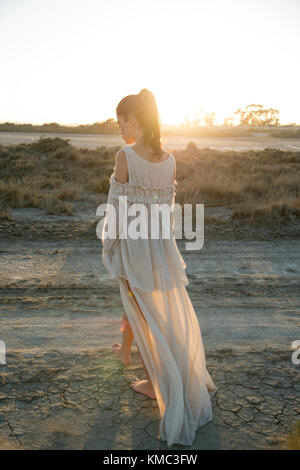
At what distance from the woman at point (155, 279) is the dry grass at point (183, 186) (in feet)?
18.3

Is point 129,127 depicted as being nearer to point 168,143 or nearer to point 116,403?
point 116,403

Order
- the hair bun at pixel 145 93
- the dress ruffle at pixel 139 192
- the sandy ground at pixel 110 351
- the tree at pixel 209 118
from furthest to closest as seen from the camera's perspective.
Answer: the tree at pixel 209 118, the sandy ground at pixel 110 351, the dress ruffle at pixel 139 192, the hair bun at pixel 145 93

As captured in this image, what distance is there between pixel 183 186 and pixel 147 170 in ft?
26.6

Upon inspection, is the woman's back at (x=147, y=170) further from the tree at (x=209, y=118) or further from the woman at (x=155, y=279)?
the tree at (x=209, y=118)

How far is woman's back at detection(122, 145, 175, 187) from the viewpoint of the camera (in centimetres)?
233

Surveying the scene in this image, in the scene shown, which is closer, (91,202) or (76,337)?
(76,337)

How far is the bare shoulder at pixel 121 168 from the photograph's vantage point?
7.63 feet

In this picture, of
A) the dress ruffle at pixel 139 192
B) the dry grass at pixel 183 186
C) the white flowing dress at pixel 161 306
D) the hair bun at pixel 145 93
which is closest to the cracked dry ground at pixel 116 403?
the white flowing dress at pixel 161 306

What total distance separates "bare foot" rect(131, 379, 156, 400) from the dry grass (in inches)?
216

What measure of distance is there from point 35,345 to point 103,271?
1.93 metres

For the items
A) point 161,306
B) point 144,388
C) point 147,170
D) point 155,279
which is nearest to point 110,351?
point 144,388
